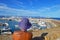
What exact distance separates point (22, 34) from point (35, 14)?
175 centimetres

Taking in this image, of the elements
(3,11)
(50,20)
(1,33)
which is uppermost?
(3,11)

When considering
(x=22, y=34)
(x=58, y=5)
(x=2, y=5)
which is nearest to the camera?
(x=22, y=34)

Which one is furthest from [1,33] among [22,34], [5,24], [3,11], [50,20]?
[22,34]

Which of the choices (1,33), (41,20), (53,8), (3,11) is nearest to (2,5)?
(3,11)

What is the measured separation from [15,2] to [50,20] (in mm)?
1115

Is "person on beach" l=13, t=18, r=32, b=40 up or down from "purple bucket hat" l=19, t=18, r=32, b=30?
down

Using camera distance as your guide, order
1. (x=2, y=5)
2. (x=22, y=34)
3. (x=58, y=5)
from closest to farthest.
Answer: (x=22, y=34)
(x=2, y=5)
(x=58, y=5)

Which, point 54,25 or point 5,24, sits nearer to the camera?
point 5,24

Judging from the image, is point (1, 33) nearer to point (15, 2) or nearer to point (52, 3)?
point (15, 2)

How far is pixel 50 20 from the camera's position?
173 inches

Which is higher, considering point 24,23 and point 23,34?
point 24,23

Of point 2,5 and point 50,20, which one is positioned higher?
point 2,5

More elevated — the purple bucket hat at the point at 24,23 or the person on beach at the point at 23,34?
the purple bucket hat at the point at 24,23

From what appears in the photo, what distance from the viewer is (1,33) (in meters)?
Answer: 4.20
